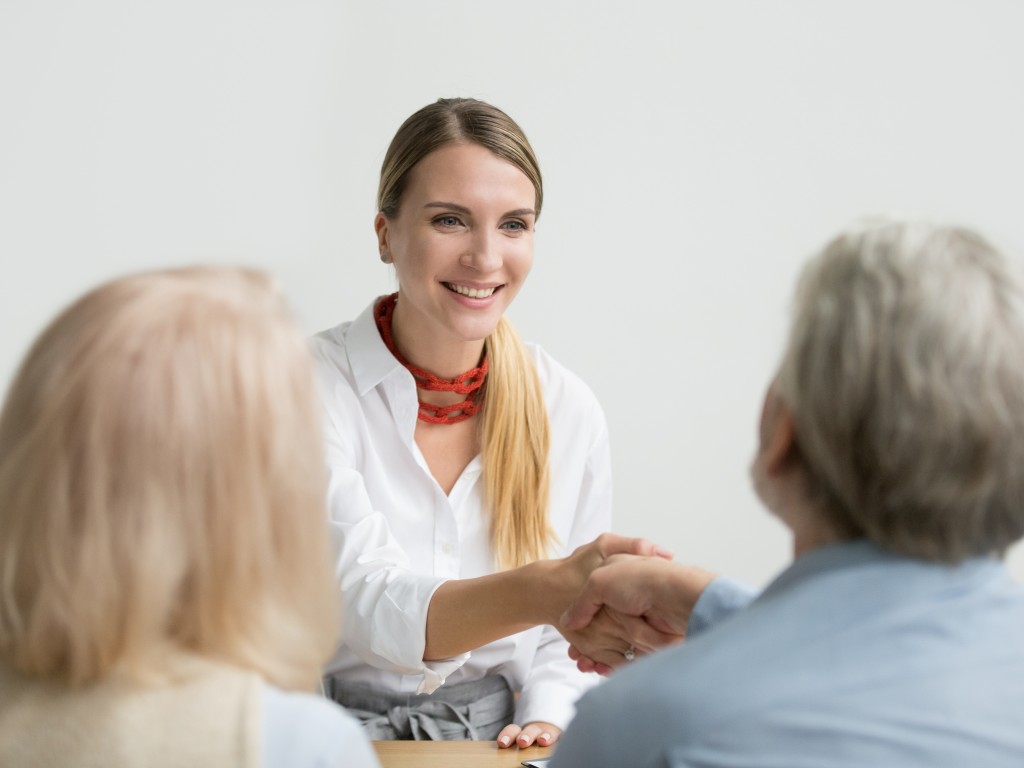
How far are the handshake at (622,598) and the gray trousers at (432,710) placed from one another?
23 centimetres

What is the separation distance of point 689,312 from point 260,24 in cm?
→ 162

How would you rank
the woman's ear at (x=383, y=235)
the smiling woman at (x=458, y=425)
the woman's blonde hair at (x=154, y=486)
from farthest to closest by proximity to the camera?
the woman's ear at (x=383, y=235) → the smiling woman at (x=458, y=425) → the woman's blonde hair at (x=154, y=486)

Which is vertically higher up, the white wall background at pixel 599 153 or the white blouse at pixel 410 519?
the white wall background at pixel 599 153

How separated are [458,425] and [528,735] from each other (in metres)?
0.79

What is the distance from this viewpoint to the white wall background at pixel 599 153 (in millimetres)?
3746

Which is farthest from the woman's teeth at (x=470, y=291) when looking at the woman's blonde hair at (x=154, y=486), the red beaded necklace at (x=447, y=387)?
the woman's blonde hair at (x=154, y=486)

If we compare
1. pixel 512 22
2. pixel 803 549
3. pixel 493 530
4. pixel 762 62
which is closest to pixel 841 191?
pixel 762 62

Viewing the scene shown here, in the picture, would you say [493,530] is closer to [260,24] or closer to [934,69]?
[260,24]

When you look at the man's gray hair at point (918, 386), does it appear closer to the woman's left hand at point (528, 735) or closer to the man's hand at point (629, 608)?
the man's hand at point (629, 608)

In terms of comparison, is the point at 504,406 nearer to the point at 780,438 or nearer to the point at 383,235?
the point at 383,235

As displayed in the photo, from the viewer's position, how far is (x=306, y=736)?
0.99 m

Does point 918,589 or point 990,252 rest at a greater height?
point 990,252

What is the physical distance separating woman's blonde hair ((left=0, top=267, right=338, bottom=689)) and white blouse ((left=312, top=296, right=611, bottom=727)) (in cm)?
105

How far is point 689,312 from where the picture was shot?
154 inches
